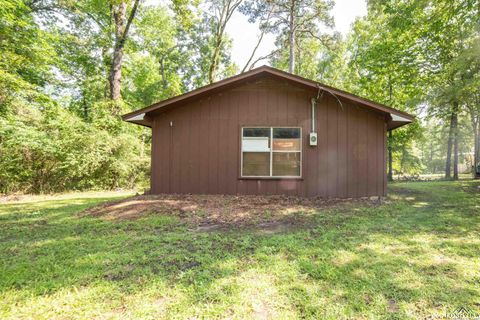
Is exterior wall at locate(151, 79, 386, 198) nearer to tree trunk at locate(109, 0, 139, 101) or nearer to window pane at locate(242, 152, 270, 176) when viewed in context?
window pane at locate(242, 152, 270, 176)

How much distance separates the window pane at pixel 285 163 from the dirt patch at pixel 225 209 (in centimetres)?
75

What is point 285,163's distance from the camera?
686 centimetres

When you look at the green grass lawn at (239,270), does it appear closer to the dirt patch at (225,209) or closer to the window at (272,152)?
→ the dirt patch at (225,209)

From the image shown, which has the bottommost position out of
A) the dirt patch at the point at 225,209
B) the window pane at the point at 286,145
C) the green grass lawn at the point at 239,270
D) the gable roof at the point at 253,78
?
the green grass lawn at the point at 239,270

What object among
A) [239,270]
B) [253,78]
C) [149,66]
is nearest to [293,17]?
[253,78]

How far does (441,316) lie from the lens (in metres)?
1.94

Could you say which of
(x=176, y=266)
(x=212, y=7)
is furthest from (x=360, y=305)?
(x=212, y=7)

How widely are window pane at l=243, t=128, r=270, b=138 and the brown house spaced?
1.2 inches

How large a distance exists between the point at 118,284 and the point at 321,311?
1.93m

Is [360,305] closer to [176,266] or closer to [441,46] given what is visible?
[176,266]

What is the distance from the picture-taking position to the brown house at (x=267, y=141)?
6707 mm

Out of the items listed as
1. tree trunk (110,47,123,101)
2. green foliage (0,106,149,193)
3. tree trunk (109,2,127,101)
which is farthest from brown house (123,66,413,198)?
tree trunk (109,2,127,101)

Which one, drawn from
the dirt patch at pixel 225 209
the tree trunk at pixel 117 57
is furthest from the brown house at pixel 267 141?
the tree trunk at pixel 117 57

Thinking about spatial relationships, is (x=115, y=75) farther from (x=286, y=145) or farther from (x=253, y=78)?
(x=286, y=145)
